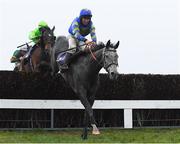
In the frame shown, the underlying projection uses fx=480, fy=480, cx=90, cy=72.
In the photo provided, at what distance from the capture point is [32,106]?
36.9 feet

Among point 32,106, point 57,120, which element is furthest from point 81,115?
point 32,106

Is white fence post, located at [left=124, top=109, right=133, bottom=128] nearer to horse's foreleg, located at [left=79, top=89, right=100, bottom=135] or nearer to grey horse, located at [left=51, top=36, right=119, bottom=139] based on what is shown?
grey horse, located at [left=51, top=36, right=119, bottom=139]

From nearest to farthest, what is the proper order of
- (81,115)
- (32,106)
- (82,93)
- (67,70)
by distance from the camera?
(82,93) < (67,70) < (32,106) < (81,115)

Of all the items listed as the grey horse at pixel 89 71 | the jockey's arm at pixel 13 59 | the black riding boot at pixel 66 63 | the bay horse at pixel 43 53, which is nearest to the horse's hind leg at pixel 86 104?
the grey horse at pixel 89 71

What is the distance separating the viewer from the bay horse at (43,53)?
12.4 m

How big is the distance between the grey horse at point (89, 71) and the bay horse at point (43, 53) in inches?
79.0

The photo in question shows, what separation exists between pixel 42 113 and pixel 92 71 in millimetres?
2432

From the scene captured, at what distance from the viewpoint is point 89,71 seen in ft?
32.2

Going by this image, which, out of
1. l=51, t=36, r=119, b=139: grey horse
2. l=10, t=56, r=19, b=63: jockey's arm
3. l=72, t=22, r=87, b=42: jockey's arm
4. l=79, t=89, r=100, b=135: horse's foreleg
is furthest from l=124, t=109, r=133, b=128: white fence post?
l=10, t=56, r=19, b=63: jockey's arm

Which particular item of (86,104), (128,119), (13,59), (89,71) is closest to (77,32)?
(89,71)

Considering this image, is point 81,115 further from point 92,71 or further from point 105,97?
point 92,71

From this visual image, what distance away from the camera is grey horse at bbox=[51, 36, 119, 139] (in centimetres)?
920

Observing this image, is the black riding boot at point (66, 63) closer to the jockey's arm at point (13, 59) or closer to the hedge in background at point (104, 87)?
the hedge in background at point (104, 87)

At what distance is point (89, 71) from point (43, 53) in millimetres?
3033
